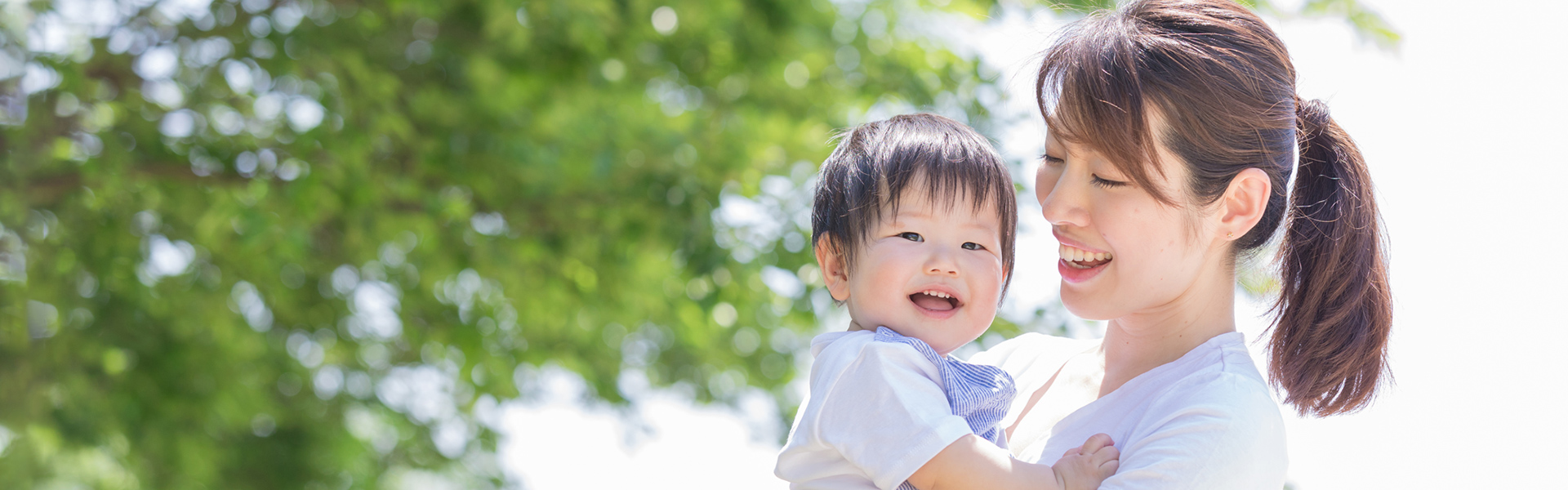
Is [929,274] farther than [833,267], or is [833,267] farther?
[833,267]

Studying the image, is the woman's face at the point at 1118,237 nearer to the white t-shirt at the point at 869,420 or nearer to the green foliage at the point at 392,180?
the white t-shirt at the point at 869,420

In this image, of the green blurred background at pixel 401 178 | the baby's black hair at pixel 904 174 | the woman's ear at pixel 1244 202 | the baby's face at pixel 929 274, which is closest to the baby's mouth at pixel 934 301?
the baby's face at pixel 929 274

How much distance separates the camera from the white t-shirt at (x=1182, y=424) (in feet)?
4.14

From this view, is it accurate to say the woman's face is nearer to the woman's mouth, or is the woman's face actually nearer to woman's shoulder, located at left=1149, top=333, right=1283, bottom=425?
the woman's mouth

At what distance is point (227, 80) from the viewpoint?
3984mm

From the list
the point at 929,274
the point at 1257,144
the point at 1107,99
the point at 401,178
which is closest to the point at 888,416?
the point at 929,274

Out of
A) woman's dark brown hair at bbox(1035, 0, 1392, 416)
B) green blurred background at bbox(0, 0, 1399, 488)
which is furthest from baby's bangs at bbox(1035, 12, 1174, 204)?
green blurred background at bbox(0, 0, 1399, 488)

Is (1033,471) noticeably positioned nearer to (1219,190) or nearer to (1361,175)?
(1219,190)

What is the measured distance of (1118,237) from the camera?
4.98 ft

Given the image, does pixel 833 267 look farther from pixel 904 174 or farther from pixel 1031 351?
pixel 1031 351

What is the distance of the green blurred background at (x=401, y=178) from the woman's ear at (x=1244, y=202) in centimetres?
175

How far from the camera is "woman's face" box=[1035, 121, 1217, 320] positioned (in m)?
1.50

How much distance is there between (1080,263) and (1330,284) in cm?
35

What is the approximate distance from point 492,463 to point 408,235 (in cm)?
172
